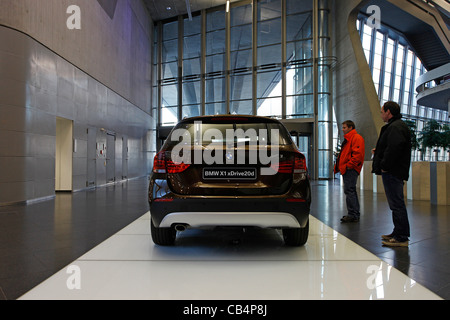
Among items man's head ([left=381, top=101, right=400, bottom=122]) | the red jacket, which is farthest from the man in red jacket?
man's head ([left=381, top=101, right=400, bottom=122])

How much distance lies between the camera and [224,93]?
21047mm

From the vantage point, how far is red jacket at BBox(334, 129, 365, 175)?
504cm

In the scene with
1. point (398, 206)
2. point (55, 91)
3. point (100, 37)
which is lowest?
point (398, 206)

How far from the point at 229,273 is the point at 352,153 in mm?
3297

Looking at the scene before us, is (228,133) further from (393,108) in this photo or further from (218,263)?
(393,108)

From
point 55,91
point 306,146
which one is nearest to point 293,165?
point 55,91

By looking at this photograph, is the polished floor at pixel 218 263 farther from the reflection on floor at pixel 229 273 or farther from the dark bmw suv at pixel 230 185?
the dark bmw suv at pixel 230 185

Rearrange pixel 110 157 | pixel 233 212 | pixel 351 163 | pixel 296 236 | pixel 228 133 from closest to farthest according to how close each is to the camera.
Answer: pixel 233 212 < pixel 228 133 < pixel 296 236 < pixel 351 163 < pixel 110 157

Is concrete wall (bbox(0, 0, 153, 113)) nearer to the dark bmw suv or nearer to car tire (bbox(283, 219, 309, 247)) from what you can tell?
the dark bmw suv

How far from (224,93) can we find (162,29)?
6832 mm

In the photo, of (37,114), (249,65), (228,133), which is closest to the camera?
(228,133)

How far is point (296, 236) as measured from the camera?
3.43m
